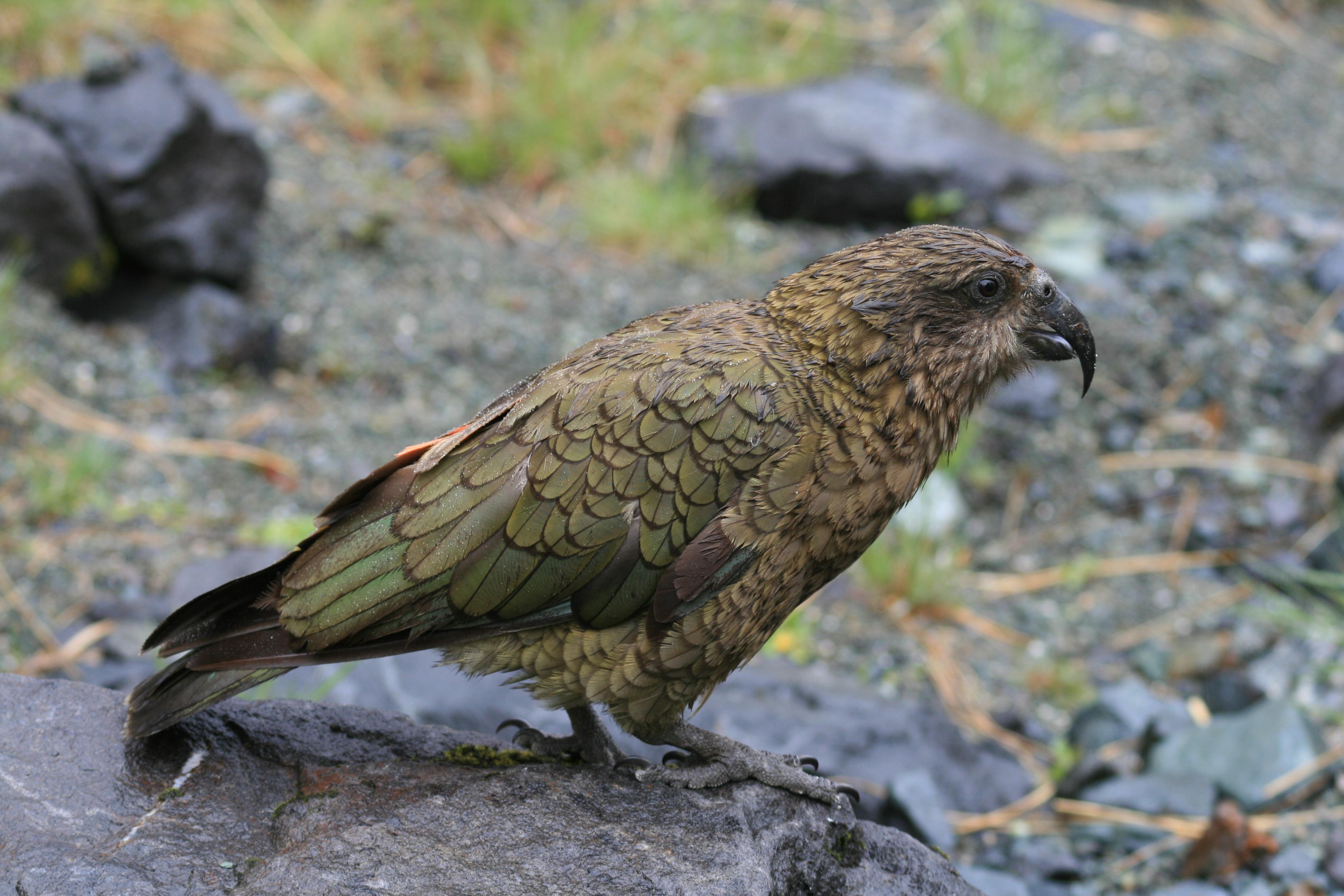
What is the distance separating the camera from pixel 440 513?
321cm

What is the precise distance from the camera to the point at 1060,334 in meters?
3.39

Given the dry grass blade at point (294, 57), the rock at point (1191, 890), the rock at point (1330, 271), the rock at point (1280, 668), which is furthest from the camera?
the dry grass blade at point (294, 57)

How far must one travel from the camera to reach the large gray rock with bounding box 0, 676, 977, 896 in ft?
A: 9.49

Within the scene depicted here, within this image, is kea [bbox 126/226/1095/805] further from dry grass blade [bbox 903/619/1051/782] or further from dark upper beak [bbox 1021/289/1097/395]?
dry grass blade [bbox 903/619/1051/782]

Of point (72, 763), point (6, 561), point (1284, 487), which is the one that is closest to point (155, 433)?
point (6, 561)

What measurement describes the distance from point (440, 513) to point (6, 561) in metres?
3.20

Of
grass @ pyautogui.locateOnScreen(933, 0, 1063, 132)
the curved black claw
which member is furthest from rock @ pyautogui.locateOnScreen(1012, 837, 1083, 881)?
grass @ pyautogui.locateOnScreen(933, 0, 1063, 132)

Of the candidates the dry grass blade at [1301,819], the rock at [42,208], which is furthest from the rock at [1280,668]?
the rock at [42,208]

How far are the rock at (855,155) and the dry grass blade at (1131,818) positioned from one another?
13.3 feet

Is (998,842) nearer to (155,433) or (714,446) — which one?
(714,446)

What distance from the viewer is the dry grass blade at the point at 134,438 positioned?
6.06m

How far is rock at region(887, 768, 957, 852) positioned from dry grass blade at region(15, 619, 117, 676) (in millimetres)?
3265

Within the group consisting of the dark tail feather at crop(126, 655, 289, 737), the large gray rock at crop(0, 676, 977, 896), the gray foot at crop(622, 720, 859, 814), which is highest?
the dark tail feather at crop(126, 655, 289, 737)

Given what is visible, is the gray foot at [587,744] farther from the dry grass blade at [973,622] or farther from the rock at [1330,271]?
the rock at [1330,271]
